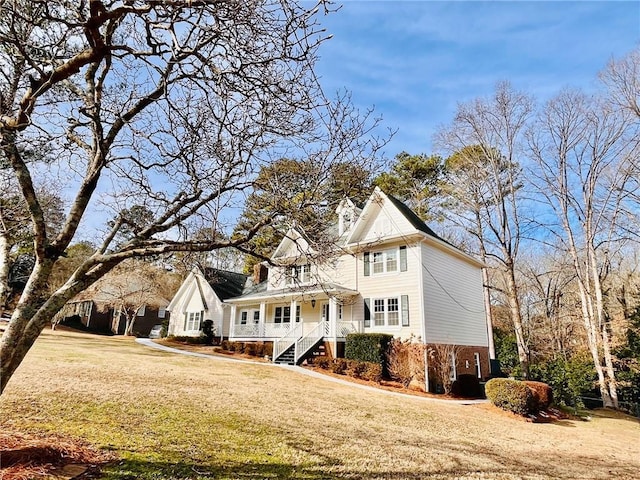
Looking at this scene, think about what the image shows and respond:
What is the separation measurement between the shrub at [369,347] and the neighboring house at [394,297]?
1224 millimetres

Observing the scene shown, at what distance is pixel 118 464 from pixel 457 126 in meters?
18.9

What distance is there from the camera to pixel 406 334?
60.1 feet

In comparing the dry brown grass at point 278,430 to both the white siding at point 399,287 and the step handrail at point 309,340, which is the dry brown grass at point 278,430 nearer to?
the white siding at point 399,287

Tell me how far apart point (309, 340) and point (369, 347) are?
3.83 metres

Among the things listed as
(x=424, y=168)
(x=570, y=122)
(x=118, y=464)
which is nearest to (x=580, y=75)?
(x=570, y=122)

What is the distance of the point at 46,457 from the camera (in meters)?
4.24

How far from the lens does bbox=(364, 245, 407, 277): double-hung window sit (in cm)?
1950

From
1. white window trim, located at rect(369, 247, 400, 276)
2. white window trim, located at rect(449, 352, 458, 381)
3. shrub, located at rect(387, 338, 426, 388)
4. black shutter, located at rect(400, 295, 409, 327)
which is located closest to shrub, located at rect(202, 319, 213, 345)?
white window trim, located at rect(369, 247, 400, 276)

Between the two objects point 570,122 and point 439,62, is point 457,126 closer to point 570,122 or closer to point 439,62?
point 570,122

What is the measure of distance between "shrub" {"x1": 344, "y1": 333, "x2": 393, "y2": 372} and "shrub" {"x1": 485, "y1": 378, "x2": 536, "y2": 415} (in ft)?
15.6

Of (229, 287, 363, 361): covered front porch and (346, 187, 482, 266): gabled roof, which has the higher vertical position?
(346, 187, 482, 266): gabled roof

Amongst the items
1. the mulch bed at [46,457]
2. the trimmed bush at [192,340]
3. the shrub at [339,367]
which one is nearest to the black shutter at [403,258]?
the shrub at [339,367]

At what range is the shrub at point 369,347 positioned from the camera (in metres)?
17.4

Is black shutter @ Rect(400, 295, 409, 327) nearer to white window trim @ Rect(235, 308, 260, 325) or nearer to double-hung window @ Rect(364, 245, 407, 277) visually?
double-hung window @ Rect(364, 245, 407, 277)
